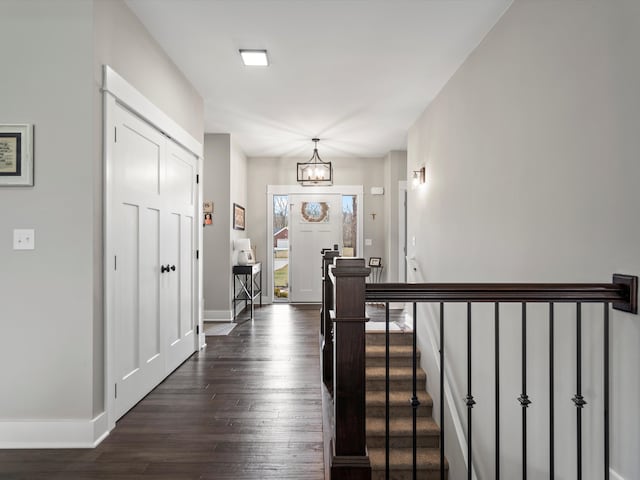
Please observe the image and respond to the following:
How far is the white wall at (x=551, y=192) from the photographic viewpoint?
1.57 meters

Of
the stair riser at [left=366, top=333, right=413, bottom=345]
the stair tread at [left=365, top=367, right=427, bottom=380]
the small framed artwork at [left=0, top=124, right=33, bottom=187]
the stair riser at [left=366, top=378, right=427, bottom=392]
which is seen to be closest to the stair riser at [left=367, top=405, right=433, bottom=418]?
the stair riser at [left=366, top=378, right=427, bottom=392]

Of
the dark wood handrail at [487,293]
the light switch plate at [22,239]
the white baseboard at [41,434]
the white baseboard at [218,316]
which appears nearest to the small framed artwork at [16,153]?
the light switch plate at [22,239]

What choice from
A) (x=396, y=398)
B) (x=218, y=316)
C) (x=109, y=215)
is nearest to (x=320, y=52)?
(x=109, y=215)

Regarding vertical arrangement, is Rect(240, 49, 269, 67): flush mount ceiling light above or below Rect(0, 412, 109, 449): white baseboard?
above

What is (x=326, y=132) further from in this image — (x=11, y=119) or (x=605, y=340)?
(x=605, y=340)

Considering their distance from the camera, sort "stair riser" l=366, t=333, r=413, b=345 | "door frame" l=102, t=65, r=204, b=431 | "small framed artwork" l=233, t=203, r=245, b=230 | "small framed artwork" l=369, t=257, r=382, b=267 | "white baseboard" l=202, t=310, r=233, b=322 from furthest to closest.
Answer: "small framed artwork" l=369, t=257, r=382, b=267 < "small framed artwork" l=233, t=203, r=245, b=230 < "white baseboard" l=202, t=310, r=233, b=322 < "stair riser" l=366, t=333, r=413, b=345 < "door frame" l=102, t=65, r=204, b=431

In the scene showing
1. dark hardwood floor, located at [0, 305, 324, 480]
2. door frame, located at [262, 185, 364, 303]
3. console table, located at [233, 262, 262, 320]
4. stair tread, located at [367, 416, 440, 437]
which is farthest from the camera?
door frame, located at [262, 185, 364, 303]

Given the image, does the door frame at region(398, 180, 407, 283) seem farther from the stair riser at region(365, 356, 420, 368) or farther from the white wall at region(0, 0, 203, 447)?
the white wall at region(0, 0, 203, 447)

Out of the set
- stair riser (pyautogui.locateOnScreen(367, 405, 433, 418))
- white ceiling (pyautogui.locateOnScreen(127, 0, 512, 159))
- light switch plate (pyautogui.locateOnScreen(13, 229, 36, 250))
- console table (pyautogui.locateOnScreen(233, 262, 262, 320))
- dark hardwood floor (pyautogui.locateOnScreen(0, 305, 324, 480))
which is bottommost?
stair riser (pyautogui.locateOnScreen(367, 405, 433, 418))

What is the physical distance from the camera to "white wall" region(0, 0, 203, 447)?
2207 mm

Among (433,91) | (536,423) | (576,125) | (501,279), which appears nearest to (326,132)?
(433,91)

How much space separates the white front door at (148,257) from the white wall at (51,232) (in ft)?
0.83

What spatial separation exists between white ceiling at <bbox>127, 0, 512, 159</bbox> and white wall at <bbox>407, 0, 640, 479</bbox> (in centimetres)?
35

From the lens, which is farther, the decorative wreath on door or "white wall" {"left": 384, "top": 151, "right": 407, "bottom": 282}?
the decorative wreath on door
